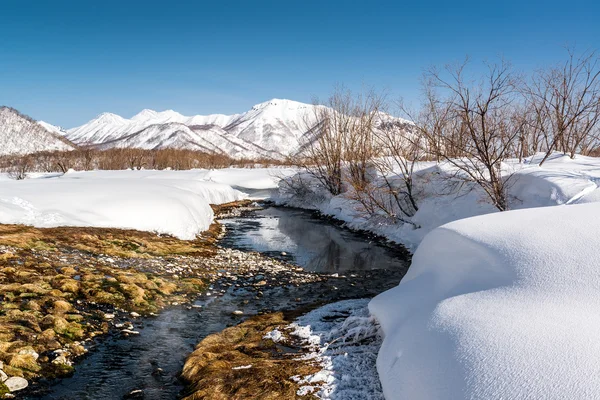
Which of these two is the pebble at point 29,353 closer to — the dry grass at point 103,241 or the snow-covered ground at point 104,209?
the dry grass at point 103,241

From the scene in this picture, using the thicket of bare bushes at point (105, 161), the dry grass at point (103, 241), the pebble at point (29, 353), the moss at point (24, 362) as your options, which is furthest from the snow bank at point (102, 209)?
the thicket of bare bushes at point (105, 161)

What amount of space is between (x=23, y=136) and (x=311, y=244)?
141468mm

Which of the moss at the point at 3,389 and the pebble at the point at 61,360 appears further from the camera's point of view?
the pebble at the point at 61,360

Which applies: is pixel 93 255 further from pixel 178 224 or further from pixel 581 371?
pixel 581 371

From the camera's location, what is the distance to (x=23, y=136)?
125 m

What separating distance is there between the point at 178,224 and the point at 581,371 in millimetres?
14445

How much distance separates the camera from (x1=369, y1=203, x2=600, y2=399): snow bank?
3199 millimetres

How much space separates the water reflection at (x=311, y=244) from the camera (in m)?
13.4

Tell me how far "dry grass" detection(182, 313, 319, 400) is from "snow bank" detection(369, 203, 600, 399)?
4.09 ft

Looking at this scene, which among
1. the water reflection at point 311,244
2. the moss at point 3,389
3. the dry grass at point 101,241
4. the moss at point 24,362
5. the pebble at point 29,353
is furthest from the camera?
the water reflection at point 311,244

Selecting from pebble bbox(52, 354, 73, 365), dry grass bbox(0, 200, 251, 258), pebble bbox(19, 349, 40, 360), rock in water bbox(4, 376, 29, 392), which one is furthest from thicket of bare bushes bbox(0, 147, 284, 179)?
rock in water bbox(4, 376, 29, 392)

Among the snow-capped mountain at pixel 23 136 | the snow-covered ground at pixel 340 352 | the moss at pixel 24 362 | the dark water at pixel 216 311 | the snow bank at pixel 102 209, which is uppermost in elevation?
the snow-capped mountain at pixel 23 136

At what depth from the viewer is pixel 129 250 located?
1180cm

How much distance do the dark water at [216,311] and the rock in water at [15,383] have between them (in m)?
0.19
